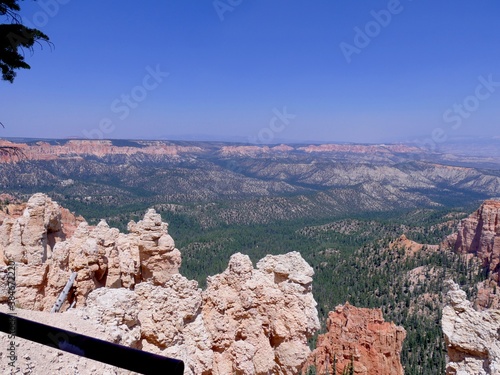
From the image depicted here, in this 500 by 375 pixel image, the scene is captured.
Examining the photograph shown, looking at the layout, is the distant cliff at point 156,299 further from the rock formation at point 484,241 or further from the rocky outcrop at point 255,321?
the rock formation at point 484,241

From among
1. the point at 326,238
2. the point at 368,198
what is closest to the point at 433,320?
the point at 326,238

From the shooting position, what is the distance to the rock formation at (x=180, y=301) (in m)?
6.86

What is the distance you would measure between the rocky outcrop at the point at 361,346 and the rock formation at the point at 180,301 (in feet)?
56.9

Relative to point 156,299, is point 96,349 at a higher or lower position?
higher

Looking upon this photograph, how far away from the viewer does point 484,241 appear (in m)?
62.7

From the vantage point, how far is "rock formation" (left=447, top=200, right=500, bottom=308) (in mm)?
54169

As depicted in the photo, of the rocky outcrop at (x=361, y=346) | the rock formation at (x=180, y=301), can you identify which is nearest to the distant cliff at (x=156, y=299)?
the rock formation at (x=180, y=301)

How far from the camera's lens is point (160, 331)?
23.9 ft

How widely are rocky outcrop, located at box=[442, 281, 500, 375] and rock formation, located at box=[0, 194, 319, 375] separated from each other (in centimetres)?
354

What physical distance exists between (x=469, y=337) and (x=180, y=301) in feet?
24.0

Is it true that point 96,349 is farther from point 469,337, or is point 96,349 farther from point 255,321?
point 469,337

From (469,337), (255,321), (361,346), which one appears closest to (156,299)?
(255,321)

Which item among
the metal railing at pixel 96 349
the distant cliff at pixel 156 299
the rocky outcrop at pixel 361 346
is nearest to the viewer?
the metal railing at pixel 96 349

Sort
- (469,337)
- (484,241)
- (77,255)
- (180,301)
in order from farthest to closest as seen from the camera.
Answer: (484,241), (77,255), (469,337), (180,301)
